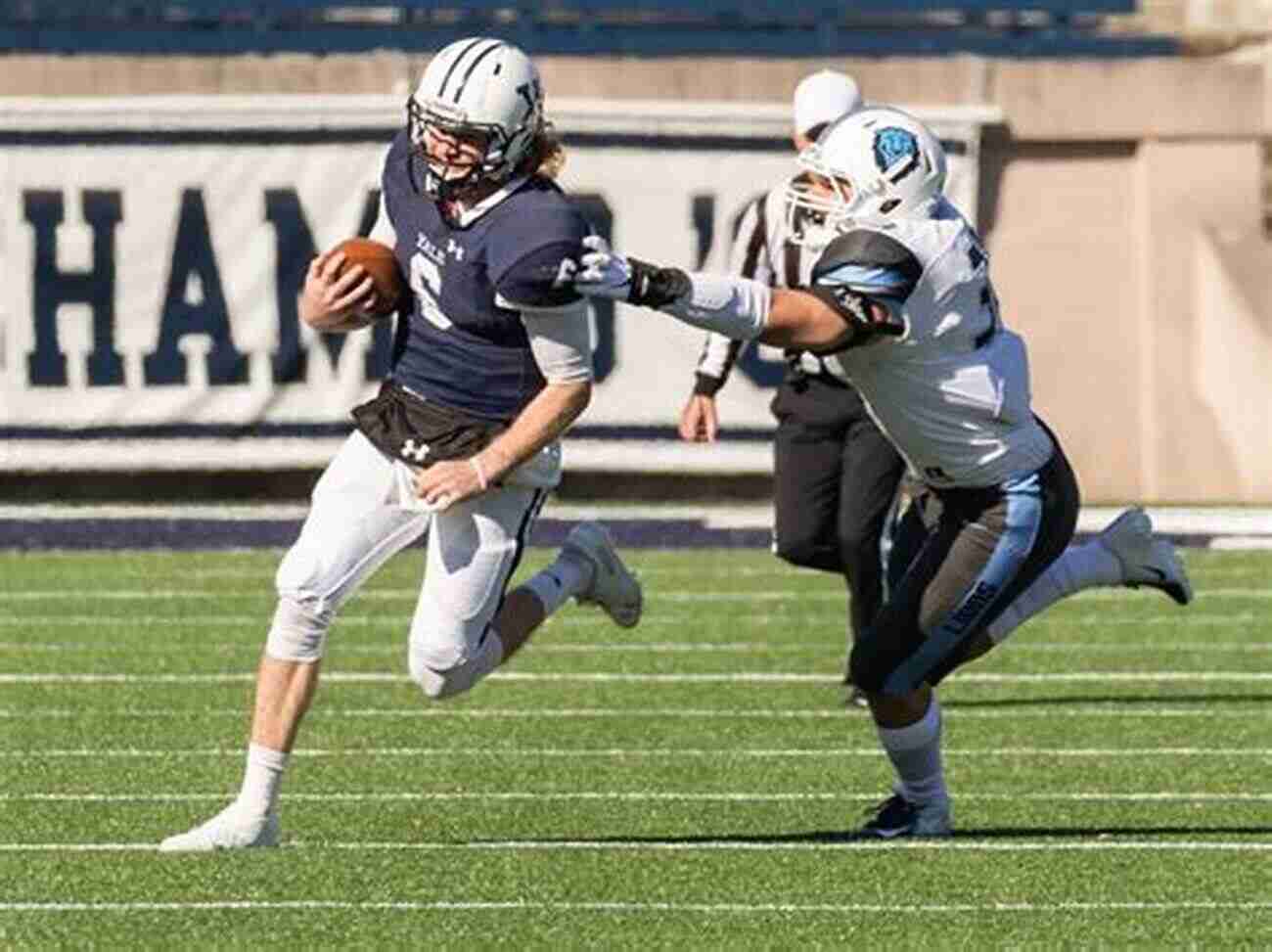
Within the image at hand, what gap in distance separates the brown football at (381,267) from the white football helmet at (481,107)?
0.58 ft

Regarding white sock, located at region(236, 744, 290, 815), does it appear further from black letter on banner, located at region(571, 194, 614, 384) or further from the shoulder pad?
black letter on banner, located at region(571, 194, 614, 384)

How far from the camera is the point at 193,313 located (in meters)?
16.6

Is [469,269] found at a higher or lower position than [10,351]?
higher

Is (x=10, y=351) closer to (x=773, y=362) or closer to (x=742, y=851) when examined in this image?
(x=773, y=362)

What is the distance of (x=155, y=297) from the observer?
54.4 ft

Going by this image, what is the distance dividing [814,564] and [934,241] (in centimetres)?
308

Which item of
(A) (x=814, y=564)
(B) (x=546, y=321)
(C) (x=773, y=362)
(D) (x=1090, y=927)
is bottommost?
(C) (x=773, y=362)

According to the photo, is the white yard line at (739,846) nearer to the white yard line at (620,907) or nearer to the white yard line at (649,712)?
the white yard line at (620,907)

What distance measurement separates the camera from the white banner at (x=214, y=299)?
54.2 feet

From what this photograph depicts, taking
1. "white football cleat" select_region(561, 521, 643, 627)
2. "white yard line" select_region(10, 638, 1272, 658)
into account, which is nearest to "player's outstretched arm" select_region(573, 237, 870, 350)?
"white football cleat" select_region(561, 521, 643, 627)

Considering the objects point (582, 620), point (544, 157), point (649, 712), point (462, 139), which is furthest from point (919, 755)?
point (582, 620)

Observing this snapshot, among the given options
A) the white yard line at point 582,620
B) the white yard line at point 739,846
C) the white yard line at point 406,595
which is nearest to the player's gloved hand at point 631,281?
the white yard line at point 739,846

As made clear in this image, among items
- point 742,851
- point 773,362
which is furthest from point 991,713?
point 773,362

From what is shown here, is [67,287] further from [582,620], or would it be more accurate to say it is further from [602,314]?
[582,620]
